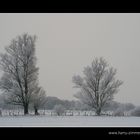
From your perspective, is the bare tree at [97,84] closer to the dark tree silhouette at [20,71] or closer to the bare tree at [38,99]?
the bare tree at [38,99]

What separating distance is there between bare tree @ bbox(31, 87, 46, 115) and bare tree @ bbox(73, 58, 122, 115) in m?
0.34

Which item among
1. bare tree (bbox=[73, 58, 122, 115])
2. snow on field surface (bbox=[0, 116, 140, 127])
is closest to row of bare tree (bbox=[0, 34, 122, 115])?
bare tree (bbox=[73, 58, 122, 115])

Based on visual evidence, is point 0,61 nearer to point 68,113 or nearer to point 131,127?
point 68,113

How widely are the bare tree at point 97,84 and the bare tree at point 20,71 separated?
1.54 ft

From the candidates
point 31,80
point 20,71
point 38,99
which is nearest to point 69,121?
point 38,99

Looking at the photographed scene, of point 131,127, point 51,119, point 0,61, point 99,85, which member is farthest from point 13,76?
point 131,127

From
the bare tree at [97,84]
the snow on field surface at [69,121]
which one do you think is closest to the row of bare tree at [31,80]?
the bare tree at [97,84]

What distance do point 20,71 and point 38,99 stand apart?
349 mm

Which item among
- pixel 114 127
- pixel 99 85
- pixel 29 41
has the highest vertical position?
pixel 29 41

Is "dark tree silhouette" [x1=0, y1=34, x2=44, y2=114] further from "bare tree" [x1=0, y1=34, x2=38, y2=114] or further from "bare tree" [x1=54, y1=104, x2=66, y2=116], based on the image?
"bare tree" [x1=54, y1=104, x2=66, y2=116]

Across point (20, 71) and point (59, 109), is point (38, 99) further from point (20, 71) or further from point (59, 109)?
point (20, 71)
